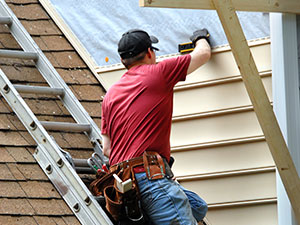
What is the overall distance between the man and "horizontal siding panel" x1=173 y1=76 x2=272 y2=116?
19.0 inches

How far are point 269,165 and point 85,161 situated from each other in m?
1.19

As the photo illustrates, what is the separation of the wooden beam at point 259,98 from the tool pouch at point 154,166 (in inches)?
24.3

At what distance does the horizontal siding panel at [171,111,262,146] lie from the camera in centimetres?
511

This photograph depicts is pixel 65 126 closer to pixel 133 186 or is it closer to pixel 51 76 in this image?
pixel 51 76

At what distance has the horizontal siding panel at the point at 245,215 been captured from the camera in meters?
4.99

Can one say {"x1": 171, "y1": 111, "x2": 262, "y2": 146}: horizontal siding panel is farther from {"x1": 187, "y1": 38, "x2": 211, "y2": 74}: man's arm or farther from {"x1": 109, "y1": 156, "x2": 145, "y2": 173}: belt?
{"x1": 109, "y1": 156, "x2": 145, "y2": 173}: belt

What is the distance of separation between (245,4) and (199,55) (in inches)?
19.2

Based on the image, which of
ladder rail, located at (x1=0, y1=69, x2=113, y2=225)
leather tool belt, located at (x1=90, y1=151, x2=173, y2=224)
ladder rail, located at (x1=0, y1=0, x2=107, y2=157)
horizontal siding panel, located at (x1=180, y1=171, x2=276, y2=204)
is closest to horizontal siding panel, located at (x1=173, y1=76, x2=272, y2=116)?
horizontal siding panel, located at (x1=180, y1=171, x2=276, y2=204)

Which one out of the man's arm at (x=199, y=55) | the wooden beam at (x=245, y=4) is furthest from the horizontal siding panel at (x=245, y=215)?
the wooden beam at (x=245, y=4)

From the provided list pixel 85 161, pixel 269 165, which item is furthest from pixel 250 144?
pixel 85 161

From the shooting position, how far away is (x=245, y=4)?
14.7 feet

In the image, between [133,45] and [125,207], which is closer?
[125,207]

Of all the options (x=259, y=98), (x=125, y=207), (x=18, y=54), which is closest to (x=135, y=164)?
(x=125, y=207)

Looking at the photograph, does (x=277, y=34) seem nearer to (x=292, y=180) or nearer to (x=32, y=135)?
(x=292, y=180)
